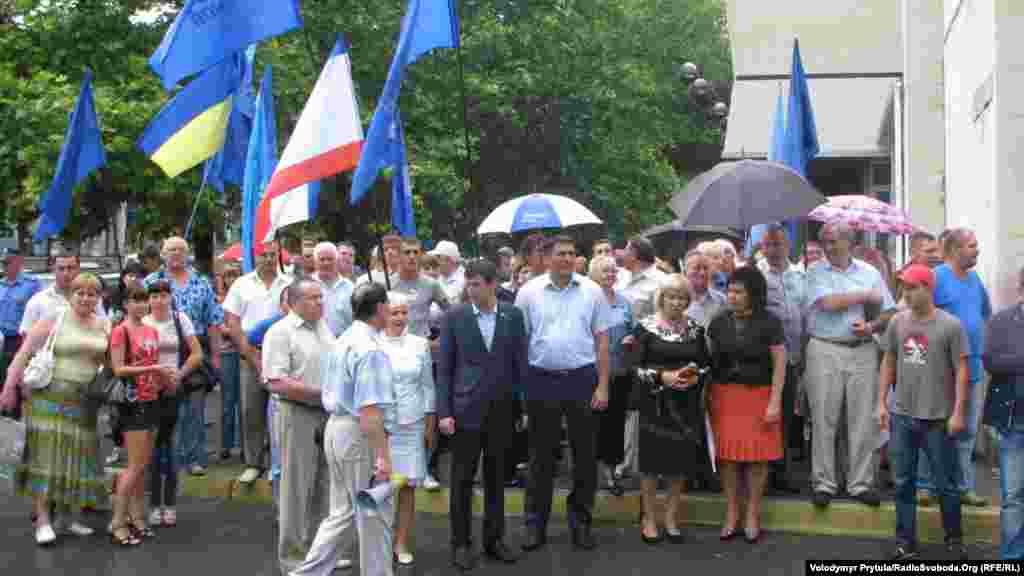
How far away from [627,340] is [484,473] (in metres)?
1.59

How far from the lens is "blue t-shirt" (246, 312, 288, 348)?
9864mm

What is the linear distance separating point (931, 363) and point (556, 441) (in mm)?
2545

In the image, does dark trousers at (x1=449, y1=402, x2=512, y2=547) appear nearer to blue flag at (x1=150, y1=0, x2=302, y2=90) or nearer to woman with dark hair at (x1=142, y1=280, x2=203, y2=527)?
woman with dark hair at (x1=142, y1=280, x2=203, y2=527)

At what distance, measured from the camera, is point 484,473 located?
8.15 m

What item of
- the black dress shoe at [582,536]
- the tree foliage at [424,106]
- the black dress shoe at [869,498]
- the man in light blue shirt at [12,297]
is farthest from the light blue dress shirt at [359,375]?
the tree foliage at [424,106]

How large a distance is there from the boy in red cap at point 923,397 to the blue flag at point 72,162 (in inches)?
290

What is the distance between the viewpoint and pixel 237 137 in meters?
12.1

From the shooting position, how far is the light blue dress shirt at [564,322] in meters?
8.40

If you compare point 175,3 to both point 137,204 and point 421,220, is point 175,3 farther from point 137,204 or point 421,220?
point 421,220

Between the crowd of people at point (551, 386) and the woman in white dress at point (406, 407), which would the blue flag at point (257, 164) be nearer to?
the crowd of people at point (551, 386)

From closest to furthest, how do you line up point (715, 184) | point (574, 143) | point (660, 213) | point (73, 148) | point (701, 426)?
point (701, 426) < point (715, 184) < point (73, 148) < point (574, 143) < point (660, 213)

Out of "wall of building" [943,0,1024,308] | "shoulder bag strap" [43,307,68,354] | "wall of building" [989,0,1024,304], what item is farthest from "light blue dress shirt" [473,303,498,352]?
"wall of building" [989,0,1024,304]

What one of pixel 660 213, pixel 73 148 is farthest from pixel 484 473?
pixel 660 213

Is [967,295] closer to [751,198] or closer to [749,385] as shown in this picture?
[751,198]
